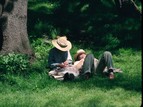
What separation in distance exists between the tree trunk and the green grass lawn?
4.55 ft

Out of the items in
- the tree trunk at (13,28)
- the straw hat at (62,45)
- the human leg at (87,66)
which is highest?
the tree trunk at (13,28)

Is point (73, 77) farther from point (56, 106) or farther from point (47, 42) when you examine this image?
point (47, 42)

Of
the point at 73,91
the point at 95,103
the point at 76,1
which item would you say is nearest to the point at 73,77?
the point at 73,91

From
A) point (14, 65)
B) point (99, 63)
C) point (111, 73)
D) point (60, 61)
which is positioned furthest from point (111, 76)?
point (14, 65)

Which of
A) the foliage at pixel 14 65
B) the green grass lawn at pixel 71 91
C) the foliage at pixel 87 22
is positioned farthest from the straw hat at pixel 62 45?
the foliage at pixel 87 22

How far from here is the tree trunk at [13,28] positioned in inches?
482

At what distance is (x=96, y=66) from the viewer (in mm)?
11250

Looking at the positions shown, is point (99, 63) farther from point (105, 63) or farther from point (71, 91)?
Answer: point (71, 91)

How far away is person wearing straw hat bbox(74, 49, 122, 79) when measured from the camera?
10.9m

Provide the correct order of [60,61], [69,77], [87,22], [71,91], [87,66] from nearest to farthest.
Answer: [71,91]
[69,77]
[87,66]
[60,61]
[87,22]

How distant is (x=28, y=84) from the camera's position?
10.4 meters

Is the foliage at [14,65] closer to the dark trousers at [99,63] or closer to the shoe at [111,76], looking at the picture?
the dark trousers at [99,63]

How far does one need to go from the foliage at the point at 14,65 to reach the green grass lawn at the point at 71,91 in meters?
0.37

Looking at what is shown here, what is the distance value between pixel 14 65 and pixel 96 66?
2081mm
